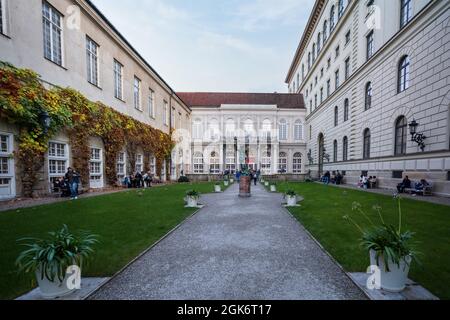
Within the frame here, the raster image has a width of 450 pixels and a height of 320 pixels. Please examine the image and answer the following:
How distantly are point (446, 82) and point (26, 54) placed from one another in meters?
21.8

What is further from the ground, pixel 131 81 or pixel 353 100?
pixel 131 81

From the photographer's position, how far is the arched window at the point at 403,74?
49.6ft

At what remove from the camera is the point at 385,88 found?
17219mm

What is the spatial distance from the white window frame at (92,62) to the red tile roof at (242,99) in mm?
26559

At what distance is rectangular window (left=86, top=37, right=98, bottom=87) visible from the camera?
1521 centimetres

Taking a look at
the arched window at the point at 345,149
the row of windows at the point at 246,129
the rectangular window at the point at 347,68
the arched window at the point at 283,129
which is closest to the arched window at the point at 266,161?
the row of windows at the point at 246,129

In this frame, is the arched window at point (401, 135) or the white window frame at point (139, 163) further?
the white window frame at point (139, 163)

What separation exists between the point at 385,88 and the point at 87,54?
22217mm

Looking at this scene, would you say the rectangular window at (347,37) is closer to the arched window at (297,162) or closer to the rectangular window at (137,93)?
the arched window at (297,162)

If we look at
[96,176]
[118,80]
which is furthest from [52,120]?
[118,80]

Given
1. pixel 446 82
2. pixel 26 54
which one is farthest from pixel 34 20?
pixel 446 82

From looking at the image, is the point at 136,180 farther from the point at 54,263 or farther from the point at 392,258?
the point at 392,258
